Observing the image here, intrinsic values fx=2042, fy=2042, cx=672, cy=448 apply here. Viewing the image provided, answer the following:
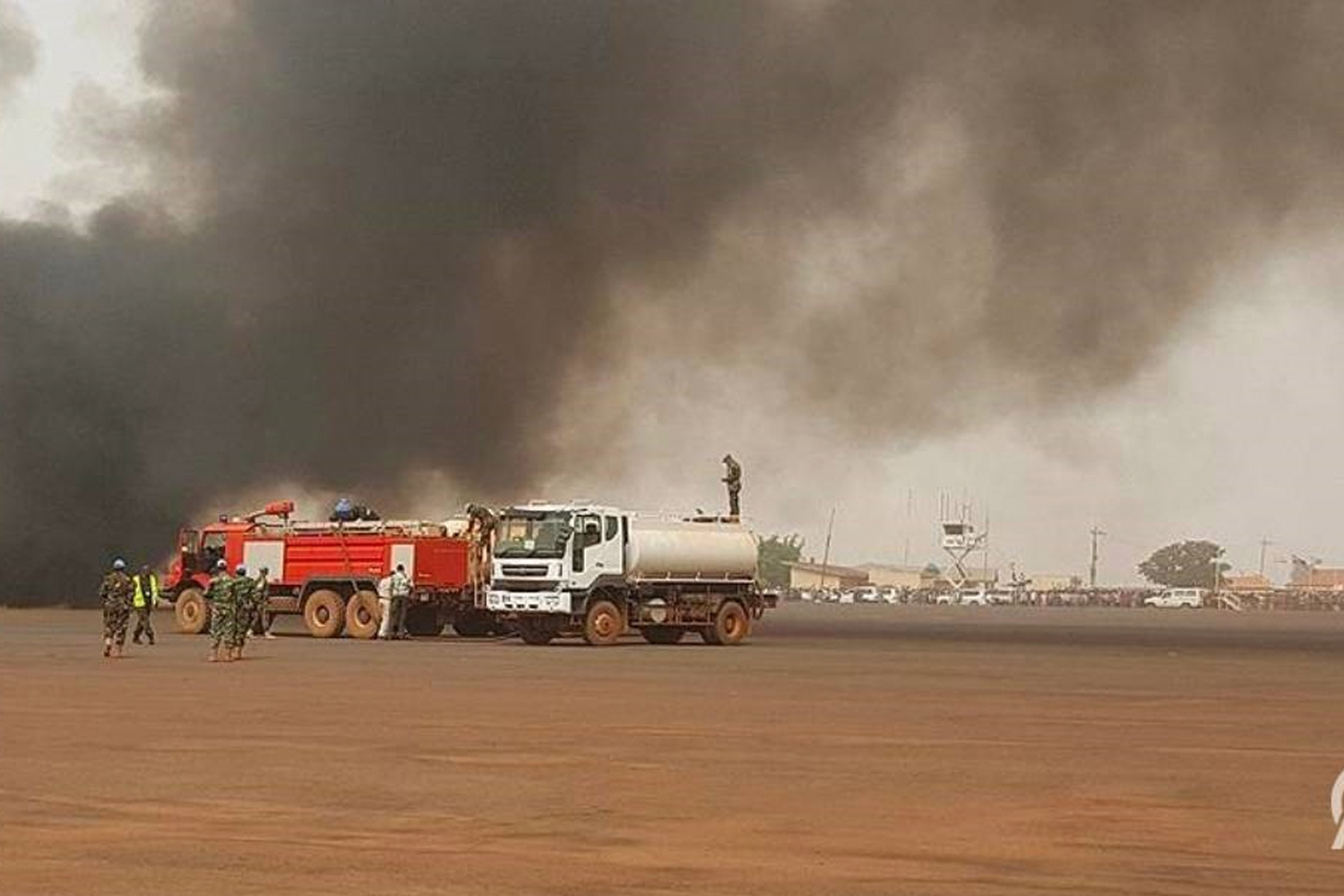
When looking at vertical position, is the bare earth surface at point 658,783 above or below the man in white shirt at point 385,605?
below

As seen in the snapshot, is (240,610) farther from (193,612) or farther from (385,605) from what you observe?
(193,612)

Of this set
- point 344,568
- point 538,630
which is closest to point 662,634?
point 538,630

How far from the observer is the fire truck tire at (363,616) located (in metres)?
46.3

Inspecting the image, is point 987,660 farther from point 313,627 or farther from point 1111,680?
point 313,627

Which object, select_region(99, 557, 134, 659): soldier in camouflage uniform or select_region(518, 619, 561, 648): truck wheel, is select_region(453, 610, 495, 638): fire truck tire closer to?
select_region(518, 619, 561, 648): truck wheel

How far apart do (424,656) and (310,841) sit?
24.9 m

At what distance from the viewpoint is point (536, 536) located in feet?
141

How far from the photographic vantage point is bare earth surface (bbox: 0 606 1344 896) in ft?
36.8

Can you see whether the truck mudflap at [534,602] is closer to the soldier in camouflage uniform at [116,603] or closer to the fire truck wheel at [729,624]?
the fire truck wheel at [729,624]

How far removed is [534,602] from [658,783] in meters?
27.6

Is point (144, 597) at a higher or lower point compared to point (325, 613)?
higher

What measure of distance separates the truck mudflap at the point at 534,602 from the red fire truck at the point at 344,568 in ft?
9.72

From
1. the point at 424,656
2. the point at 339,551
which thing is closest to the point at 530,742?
the point at 424,656

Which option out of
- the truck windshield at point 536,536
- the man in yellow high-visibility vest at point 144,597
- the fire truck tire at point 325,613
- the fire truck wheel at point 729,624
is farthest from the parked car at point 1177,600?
the man in yellow high-visibility vest at point 144,597
